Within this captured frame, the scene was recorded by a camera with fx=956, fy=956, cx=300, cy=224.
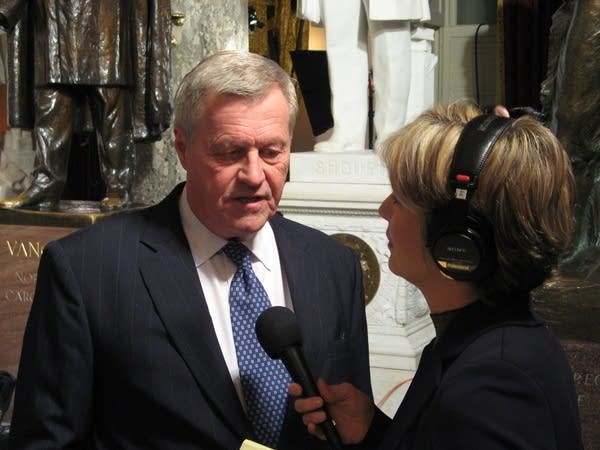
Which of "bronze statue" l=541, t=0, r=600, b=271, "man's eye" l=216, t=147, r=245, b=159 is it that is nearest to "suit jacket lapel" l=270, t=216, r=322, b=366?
"man's eye" l=216, t=147, r=245, b=159

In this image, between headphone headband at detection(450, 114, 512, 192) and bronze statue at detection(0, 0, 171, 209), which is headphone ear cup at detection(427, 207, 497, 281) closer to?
headphone headband at detection(450, 114, 512, 192)

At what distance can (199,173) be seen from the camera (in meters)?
1.80

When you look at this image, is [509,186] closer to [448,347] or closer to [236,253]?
[448,347]

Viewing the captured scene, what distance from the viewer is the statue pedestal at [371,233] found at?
4066 mm

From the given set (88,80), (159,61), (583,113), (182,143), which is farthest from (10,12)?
(182,143)

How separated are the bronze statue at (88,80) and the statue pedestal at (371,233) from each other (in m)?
0.77

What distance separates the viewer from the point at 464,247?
127 cm

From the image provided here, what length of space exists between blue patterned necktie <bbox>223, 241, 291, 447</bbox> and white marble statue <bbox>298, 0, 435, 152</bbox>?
2716 millimetres

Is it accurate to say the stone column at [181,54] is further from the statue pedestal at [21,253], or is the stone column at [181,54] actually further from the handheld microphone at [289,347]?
the handheld microphone at [289,347]

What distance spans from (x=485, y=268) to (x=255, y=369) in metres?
0.58

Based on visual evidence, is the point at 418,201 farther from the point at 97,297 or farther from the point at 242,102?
the point at 97,297

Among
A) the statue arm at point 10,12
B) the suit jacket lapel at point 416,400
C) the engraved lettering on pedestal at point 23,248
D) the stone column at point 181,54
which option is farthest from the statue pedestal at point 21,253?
the suit jacket lapel at point 416,400

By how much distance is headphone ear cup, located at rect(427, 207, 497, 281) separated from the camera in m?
1.27

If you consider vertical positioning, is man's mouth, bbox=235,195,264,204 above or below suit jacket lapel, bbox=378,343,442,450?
above
